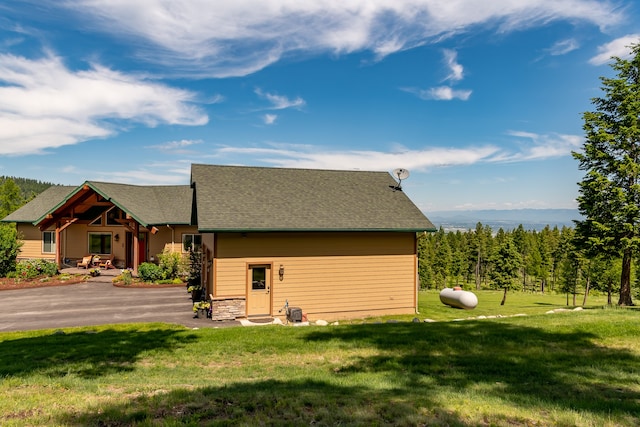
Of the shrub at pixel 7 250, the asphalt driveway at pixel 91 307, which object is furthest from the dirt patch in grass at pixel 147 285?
the shrub at pixel 7 250

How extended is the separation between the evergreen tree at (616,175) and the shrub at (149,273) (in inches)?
952

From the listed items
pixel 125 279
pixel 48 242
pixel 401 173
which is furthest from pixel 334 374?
pixel 48 242

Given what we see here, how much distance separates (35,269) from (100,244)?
594 centimetres

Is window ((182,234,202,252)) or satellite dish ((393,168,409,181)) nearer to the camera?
satellite dish ((393,168,409,181))

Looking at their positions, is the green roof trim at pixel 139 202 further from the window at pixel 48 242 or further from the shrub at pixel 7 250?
the shrub at pixel 7 250

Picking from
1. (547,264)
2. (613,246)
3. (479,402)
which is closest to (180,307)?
(479,402)

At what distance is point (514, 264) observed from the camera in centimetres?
4409

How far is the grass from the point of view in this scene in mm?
5082

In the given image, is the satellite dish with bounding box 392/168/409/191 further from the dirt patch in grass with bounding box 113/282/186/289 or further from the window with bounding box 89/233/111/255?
the window with bounding box 89/233/111/255

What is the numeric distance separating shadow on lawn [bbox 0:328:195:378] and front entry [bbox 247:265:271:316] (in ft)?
13.7

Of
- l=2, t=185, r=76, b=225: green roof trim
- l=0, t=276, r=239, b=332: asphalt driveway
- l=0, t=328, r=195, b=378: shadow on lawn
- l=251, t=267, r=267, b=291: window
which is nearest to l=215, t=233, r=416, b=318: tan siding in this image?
l=251, t=267, r=267, b=291: window

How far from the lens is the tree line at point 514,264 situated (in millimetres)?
45219

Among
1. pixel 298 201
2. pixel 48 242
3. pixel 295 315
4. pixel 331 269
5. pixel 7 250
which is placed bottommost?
pixel 295 315

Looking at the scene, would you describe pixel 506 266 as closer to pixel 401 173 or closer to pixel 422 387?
pixel 401 173
